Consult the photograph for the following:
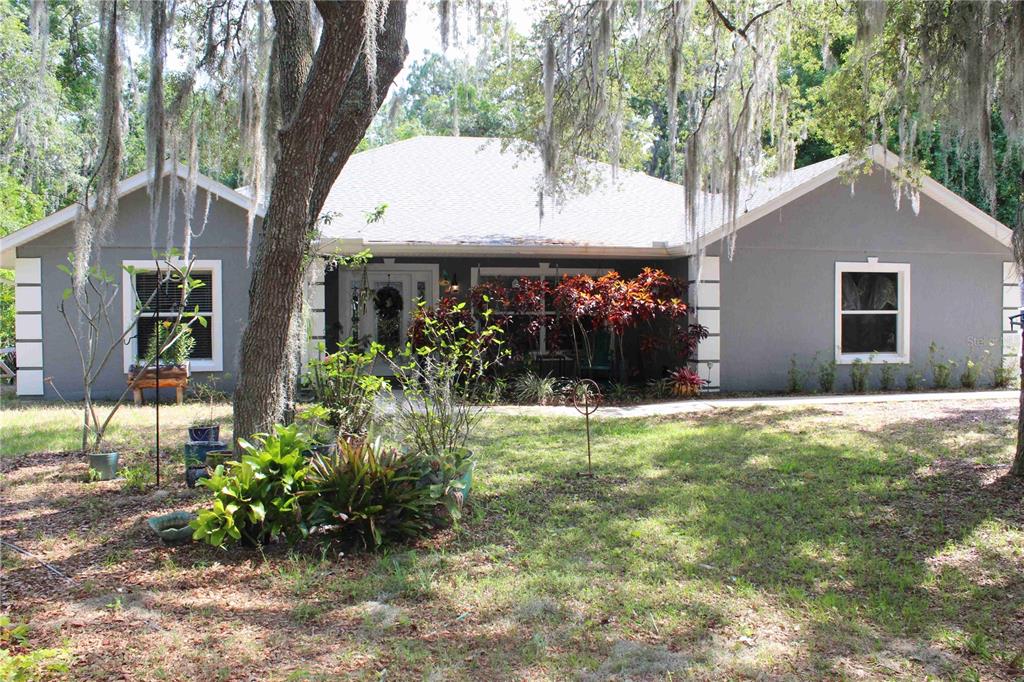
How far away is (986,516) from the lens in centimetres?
511

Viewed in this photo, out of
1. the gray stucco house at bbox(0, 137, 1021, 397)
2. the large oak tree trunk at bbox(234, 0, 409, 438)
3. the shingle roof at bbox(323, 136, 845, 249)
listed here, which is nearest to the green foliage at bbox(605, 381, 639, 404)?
the gray stucco house at bbox(0, 137, 1021, 397)

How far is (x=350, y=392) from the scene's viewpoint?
632 centimetres

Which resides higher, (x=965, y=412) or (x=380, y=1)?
(x=380, y=1)

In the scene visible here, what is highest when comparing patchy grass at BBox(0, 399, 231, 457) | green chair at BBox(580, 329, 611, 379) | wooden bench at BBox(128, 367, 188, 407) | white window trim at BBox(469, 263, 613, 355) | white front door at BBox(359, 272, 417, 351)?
white window trim at BBox(469, 263, 613, 355)

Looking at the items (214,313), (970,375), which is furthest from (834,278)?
(214,313)

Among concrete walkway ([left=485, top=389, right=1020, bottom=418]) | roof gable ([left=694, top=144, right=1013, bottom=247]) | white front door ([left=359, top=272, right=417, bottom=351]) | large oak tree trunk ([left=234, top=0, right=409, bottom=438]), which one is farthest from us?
white front door ([left=359, top=272, right=417, bottom=351])

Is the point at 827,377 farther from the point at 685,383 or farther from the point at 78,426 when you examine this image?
the point at 78,426

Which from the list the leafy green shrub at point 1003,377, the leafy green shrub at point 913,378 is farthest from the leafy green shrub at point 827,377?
the leafy green shrub at point 1003,377

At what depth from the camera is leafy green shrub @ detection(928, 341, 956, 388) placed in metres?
12.4

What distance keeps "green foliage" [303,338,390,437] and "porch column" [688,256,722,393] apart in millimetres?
6554

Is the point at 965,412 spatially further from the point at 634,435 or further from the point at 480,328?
the point at 480,328

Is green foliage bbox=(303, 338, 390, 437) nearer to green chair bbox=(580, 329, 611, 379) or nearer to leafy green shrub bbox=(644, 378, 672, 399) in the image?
leafy green shrub bbox=(644, 378, 672, 399)

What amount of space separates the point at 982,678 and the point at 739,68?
7.70m

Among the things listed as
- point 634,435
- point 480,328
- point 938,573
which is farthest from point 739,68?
point 938,573
